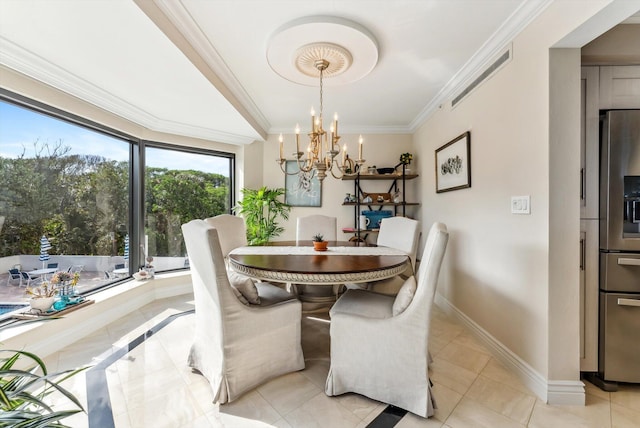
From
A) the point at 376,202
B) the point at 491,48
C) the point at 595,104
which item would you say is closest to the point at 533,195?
the point at 595,104

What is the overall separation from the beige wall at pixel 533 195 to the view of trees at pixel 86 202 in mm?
3414

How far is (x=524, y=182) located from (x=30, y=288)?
12.7ft

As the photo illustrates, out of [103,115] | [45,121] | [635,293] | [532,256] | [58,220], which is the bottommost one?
[635,293]

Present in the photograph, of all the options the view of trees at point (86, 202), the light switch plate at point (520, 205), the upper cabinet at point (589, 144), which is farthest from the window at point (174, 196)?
the upper cabinet at point (589, 144)

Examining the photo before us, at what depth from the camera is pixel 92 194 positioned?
273 cm

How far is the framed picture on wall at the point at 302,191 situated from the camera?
4.04 meters

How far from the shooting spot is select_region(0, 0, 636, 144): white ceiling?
1603 mm

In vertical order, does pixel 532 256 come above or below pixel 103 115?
below

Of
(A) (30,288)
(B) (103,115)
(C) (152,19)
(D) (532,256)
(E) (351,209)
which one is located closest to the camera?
(C) (152,19)

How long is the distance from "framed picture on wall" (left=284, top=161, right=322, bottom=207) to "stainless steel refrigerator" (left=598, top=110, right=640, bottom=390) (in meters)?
2.99

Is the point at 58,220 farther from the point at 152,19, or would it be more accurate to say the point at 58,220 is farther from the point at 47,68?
the point at 152,19

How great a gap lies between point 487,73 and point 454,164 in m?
0.84

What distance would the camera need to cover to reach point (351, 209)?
4027mm

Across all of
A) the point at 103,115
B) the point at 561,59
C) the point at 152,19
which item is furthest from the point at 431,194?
the point at 103,115
